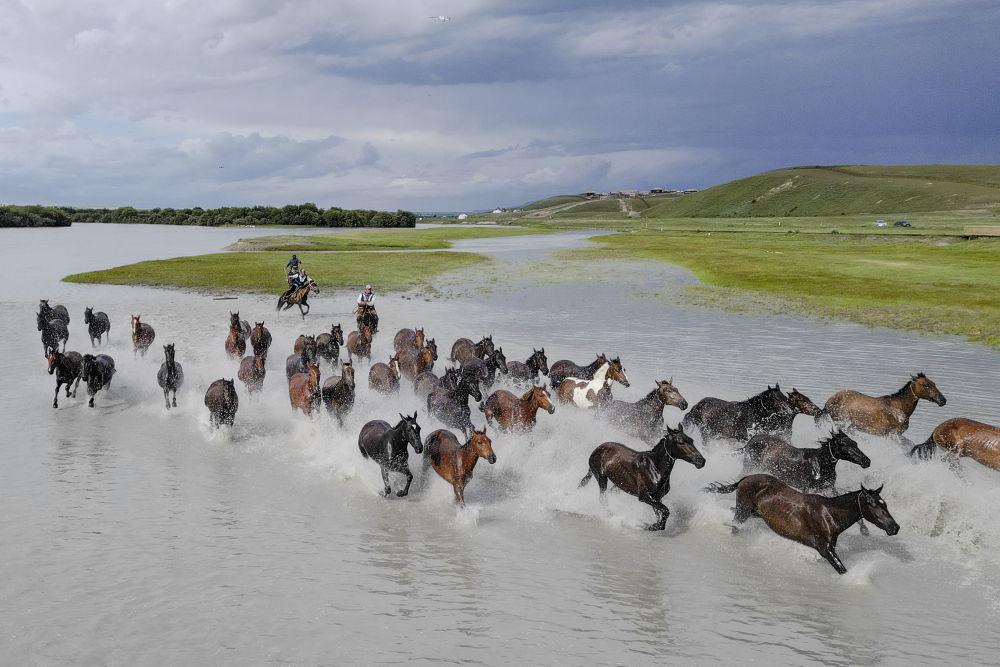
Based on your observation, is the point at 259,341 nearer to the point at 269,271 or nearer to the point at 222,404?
the point at 222,404

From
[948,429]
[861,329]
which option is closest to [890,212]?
[861,329]

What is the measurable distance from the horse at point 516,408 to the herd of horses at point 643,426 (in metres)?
0.02

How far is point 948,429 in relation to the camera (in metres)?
10.4

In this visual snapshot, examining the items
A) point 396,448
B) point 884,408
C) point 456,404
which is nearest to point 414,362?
point 456,404

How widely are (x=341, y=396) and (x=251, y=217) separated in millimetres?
155686

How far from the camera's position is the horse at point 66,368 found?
14.6 metres

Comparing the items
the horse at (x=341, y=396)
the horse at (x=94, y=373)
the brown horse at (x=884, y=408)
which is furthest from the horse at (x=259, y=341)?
the brown horse at (x=884, y=408)

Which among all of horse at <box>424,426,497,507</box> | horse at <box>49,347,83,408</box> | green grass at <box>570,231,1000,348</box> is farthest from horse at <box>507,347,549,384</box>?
green grass at <box>570,231,1000,348</box>

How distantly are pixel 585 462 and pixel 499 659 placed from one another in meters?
5.11

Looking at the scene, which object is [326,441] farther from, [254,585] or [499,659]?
[499,659]

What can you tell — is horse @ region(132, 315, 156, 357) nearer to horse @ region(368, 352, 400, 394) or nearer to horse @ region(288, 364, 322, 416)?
horse @ region(288, 364, 322, 416)

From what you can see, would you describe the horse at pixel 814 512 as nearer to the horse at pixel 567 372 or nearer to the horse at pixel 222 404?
the horse at pixel 567 372

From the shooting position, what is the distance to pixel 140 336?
19.2 metres

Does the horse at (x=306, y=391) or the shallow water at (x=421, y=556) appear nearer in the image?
the shallow water at (x=421, y=556)
